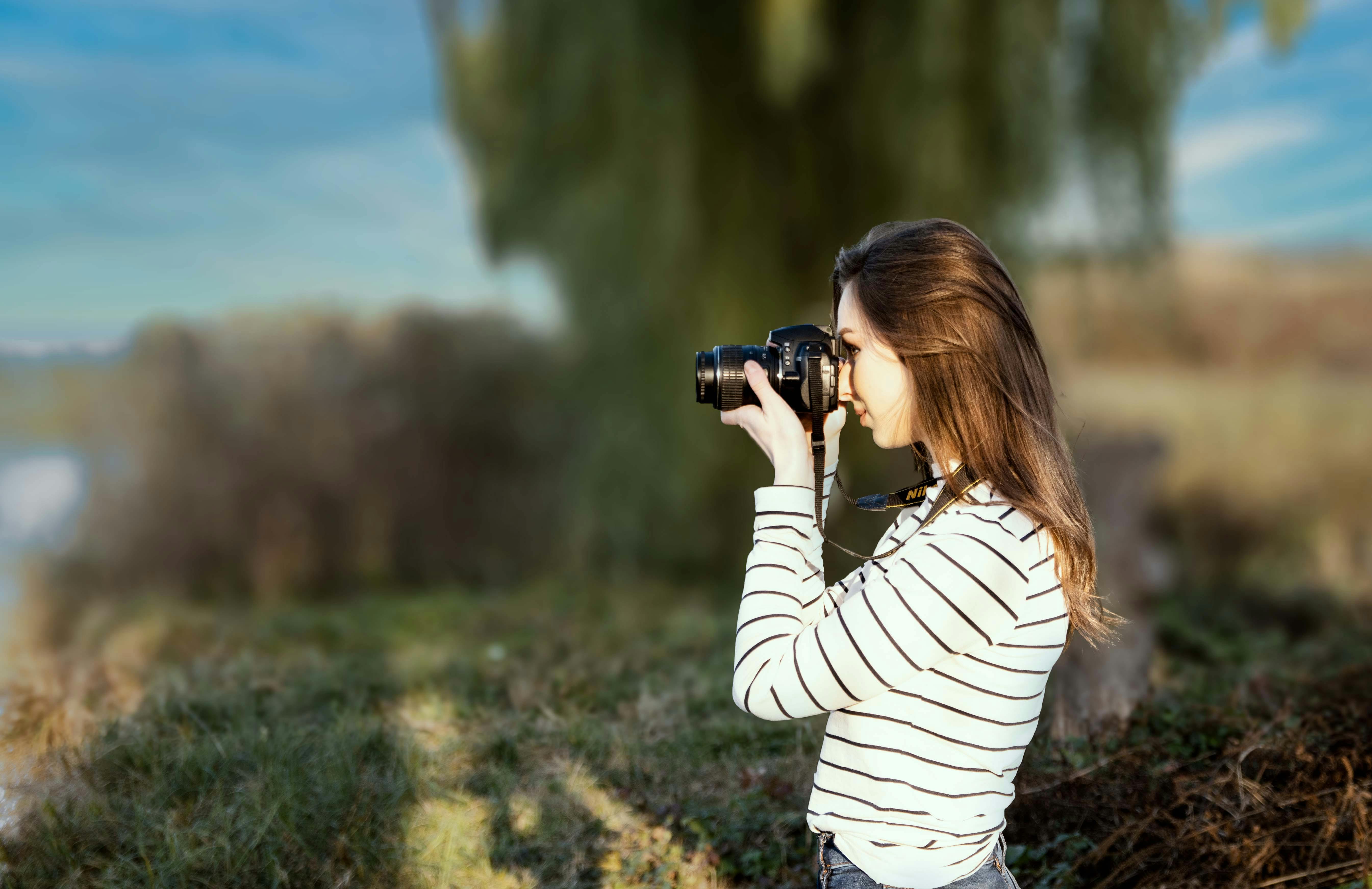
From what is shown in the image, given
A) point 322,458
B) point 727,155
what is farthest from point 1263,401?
point 322,458

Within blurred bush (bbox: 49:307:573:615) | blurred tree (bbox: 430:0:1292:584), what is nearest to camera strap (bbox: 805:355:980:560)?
blurred tree (bbox: 430:0:1292:584)

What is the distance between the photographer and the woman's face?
1.21 metres

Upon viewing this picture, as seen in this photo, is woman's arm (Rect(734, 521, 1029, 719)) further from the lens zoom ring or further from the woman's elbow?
the lens zoom ring

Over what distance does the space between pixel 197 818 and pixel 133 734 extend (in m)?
0.37

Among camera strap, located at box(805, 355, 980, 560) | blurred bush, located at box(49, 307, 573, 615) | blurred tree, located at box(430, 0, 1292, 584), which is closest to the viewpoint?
camera strap, located at box(805, 355, 980, 560)

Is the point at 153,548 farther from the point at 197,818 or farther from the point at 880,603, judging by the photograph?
the point at 880,603

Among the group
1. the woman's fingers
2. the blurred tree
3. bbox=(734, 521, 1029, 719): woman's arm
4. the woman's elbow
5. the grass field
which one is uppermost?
the blurred tree

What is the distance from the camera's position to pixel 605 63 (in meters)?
4.46

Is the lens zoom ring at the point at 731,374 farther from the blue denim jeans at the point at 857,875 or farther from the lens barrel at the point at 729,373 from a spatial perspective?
the blue denim jeans at the point at 857,875

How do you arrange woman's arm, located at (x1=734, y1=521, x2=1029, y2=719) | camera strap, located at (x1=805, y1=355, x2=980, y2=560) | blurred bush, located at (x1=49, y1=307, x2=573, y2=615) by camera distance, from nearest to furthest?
woman's arm, located at (x1=734, y1=521, x2=1029, y2=719) → camera strap, located at (x1=805, y1=355, x2=980, y2=560) → blurred bush, located at (x1=49, y1=307, x2=573, y2=615)

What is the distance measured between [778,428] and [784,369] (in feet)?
0.27

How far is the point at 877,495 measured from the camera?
1.31 m

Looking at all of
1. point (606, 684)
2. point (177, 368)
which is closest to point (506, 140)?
point (177, 368)

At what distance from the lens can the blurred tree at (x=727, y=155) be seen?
4.28 m
